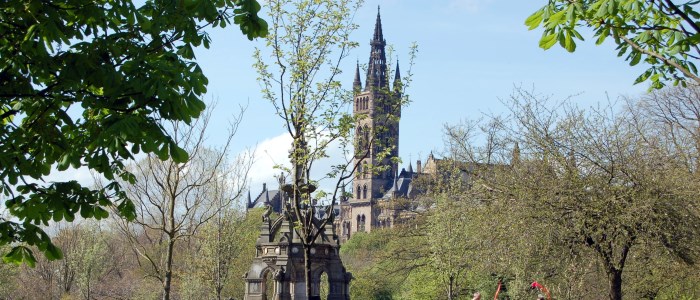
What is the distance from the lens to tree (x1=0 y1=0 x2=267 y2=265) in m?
7.95

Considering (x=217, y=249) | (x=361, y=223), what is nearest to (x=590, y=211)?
(x=217, y=249)

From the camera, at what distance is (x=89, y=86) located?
8.67 metres

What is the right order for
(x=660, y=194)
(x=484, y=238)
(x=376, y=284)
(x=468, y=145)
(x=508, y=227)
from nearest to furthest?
(x=660, y=194)
(x=508, y=227)
(x=484, y=238)
(x=468, y=145)
(x=376, y=284)

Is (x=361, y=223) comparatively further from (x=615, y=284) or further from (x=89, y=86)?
(x=89, y=86)

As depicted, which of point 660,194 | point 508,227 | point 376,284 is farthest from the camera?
point 376,284

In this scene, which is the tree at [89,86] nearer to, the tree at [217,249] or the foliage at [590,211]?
the foliage at [590,211]

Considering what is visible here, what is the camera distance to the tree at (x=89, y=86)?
795 cm

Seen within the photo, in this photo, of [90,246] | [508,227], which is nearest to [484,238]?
[508,227]

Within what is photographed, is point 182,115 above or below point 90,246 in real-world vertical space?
below

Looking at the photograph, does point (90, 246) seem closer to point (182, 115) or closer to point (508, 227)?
point (508, 227)

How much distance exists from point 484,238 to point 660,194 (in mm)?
5649

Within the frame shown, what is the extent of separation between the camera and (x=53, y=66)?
8242 millimetres

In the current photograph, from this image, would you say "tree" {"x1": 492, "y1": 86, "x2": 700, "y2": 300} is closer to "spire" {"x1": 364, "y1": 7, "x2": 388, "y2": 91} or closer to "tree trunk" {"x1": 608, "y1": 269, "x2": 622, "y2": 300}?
"tree trunk" {"x1": 608, "y1": 269, "x2": 622, "y2": 300}

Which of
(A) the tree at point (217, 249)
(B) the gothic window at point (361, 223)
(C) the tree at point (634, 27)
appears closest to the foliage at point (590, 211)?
(C) the tree at point (634, 27)
